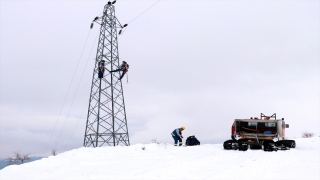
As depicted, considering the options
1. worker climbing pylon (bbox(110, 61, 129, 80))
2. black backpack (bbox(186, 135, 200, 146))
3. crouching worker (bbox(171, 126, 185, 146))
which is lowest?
black backpack (bbox(186, 135, 200, 146))

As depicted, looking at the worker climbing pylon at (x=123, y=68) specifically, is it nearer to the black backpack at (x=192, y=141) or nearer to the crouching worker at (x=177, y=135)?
the crouching worker at (x=177, y=135)

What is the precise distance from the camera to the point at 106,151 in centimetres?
1684

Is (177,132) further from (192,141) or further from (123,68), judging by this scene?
(123,68)

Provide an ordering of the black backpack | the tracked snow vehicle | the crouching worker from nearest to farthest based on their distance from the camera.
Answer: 1. the tracked snow vehicle
2. the crouching worker
3. the black backpack

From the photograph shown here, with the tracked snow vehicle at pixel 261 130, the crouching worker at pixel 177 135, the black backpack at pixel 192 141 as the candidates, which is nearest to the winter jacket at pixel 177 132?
the crouching worker at pixel 177 135

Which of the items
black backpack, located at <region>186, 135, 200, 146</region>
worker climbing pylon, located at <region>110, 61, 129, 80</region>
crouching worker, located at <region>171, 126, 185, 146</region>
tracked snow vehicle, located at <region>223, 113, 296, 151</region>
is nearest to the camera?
tracked snow vehicle, located at <region>223, 113, 296, 151</region>

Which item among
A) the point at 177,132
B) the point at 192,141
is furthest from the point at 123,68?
the point at 192,141

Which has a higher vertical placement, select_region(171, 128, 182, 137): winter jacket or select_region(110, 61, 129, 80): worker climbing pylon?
select_region(110, 61, 129, 80): worker climbing pylon

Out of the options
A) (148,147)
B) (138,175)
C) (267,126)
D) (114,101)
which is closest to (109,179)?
(138,175)

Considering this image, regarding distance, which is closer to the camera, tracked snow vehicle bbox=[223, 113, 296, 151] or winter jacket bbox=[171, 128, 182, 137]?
tracked snow vehicle bbox=[223, 113, 296, 151]

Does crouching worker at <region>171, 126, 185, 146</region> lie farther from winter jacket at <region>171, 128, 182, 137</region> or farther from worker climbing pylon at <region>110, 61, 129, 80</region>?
worker climbing pylon at <region>110, 61, 129, 80</region>

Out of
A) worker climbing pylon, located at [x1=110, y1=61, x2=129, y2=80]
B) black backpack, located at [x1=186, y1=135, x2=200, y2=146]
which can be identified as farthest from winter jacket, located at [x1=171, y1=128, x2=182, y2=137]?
worker climbing pylon, located at [x1=110, y1=61, x2=129, y2=80]

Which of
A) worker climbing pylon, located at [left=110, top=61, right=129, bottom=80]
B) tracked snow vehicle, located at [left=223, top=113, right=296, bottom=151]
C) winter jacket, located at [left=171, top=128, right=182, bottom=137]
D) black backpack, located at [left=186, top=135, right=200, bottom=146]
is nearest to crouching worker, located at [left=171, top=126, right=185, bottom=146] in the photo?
winter jacket, located at [left=171, top=128, right=182, bottom=137]

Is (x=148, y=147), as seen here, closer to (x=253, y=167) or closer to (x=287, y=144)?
(x=253, y=167)
